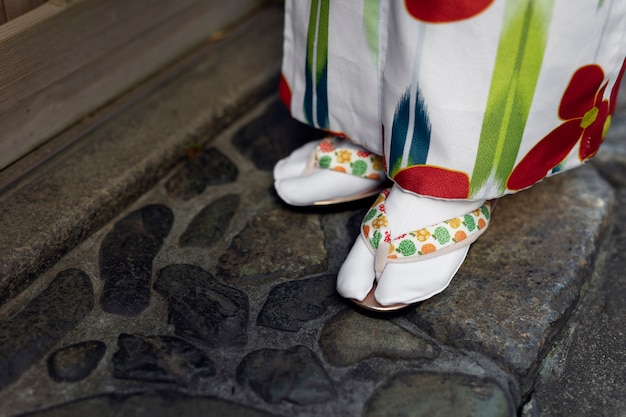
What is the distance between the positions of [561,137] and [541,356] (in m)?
0.40

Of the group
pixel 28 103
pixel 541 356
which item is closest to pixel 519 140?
pixel 541 356

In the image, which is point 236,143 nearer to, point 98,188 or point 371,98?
point 98,188

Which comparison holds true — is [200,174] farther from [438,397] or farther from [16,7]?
[438,397]

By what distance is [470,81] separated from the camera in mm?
1125

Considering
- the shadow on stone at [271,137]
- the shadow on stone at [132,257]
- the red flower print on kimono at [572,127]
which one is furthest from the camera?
the shadow on stone at [271,137]

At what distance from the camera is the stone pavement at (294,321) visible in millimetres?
1140

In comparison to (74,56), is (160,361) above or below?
below

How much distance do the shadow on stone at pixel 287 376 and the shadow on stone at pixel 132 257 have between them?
255 millimetres

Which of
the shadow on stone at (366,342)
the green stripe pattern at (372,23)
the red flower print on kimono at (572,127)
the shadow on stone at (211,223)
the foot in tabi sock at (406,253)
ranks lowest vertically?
the shadow on stone at (211,223)

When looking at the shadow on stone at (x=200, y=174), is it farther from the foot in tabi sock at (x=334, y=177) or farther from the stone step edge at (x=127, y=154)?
the foot in tabi sock at (x=334, y=177)

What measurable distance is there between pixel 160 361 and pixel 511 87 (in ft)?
2.43

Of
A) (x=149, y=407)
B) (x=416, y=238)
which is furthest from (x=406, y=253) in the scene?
(x=149, y=407)

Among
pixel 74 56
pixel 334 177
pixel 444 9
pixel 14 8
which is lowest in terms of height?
pixel 334 177

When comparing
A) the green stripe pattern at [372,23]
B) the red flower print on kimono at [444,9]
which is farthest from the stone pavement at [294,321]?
the red flower print on kimono at [444,9]
